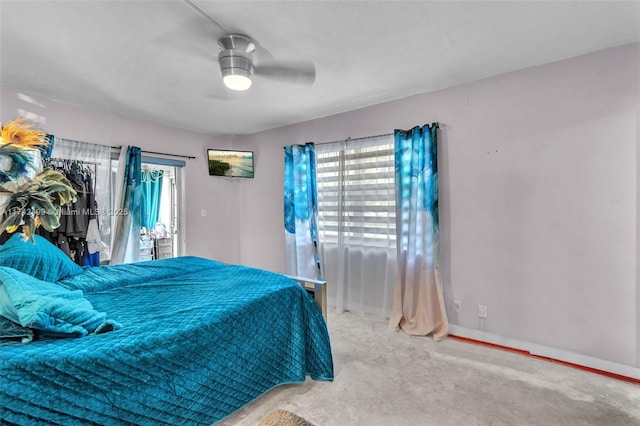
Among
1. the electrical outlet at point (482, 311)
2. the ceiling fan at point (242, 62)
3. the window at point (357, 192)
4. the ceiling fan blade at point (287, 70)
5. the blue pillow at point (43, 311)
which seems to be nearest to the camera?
the blue pillow at point (43, 311)

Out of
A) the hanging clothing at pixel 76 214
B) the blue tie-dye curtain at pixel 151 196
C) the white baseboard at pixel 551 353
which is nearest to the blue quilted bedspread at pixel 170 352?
the hanging clothing at pixel 76 214

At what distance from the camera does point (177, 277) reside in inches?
90.7

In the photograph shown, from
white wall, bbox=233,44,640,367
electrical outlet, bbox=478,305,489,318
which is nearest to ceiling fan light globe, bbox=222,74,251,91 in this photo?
white wall, bbox=233,44,640,367

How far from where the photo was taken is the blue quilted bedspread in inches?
41.9

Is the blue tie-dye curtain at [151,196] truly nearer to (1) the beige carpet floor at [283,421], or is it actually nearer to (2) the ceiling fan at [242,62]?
(2) the ceiling fan at [242,62]

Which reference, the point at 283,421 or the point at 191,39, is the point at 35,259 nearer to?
the point at 191,39

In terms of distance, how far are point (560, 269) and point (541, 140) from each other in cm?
106

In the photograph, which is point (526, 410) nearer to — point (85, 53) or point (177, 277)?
point (177, 277)

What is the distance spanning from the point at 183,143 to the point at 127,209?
1.23 metres

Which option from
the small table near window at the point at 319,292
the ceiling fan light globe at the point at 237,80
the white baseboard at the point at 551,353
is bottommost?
the white baseboard at the point at 551,353

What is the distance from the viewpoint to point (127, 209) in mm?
3621

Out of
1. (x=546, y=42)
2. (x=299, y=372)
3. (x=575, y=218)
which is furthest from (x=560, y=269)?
(x=299, y=372)

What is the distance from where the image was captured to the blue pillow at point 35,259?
1823 mm

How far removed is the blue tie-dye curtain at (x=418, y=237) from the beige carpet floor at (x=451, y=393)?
0.43m
